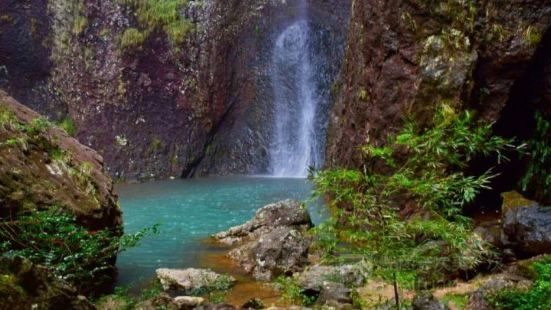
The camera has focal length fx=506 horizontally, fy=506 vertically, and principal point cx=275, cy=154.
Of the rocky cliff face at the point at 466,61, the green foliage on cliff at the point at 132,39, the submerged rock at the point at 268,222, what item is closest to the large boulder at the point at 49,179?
the submerged rock at the point at 268,222

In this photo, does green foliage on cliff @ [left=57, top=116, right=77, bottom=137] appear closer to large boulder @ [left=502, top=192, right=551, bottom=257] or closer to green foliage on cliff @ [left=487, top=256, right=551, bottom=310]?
large boulder @ [left=502, top=192, right=551, bottom=257]

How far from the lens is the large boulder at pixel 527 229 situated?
7504mm

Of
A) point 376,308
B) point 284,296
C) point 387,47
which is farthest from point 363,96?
point 376,308

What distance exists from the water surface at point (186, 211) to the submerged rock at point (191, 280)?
1.70 feet

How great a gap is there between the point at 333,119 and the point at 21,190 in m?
12.2

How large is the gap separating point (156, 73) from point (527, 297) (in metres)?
23.7

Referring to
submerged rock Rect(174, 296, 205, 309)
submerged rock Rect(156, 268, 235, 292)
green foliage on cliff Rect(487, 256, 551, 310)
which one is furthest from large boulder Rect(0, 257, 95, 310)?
submerged rock Rect(156, 268, 235, 292)

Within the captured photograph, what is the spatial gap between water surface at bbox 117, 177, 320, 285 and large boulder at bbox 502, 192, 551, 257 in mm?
3303

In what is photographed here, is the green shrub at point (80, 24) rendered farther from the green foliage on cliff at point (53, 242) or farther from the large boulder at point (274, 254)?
the green foliage on cliff at point (53, 242)

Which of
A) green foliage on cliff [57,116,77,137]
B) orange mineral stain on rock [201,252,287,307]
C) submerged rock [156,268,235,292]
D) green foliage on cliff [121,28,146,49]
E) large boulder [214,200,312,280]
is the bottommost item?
orange mineral stain on rock [201,252,287,307]

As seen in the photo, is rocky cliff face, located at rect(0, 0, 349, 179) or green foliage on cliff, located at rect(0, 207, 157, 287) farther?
rocky cliff face, located at rect(0, 0, 349, 179)

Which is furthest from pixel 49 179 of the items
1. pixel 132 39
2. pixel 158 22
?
pixel 158 22

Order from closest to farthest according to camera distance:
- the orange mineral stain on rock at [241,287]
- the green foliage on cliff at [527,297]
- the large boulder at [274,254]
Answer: the green foliage on cliff at [527,297] < the orange mineral stain on rock at [241,287] < the large boulder at [274,254]

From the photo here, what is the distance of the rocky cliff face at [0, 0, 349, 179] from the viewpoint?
86.7 ft
